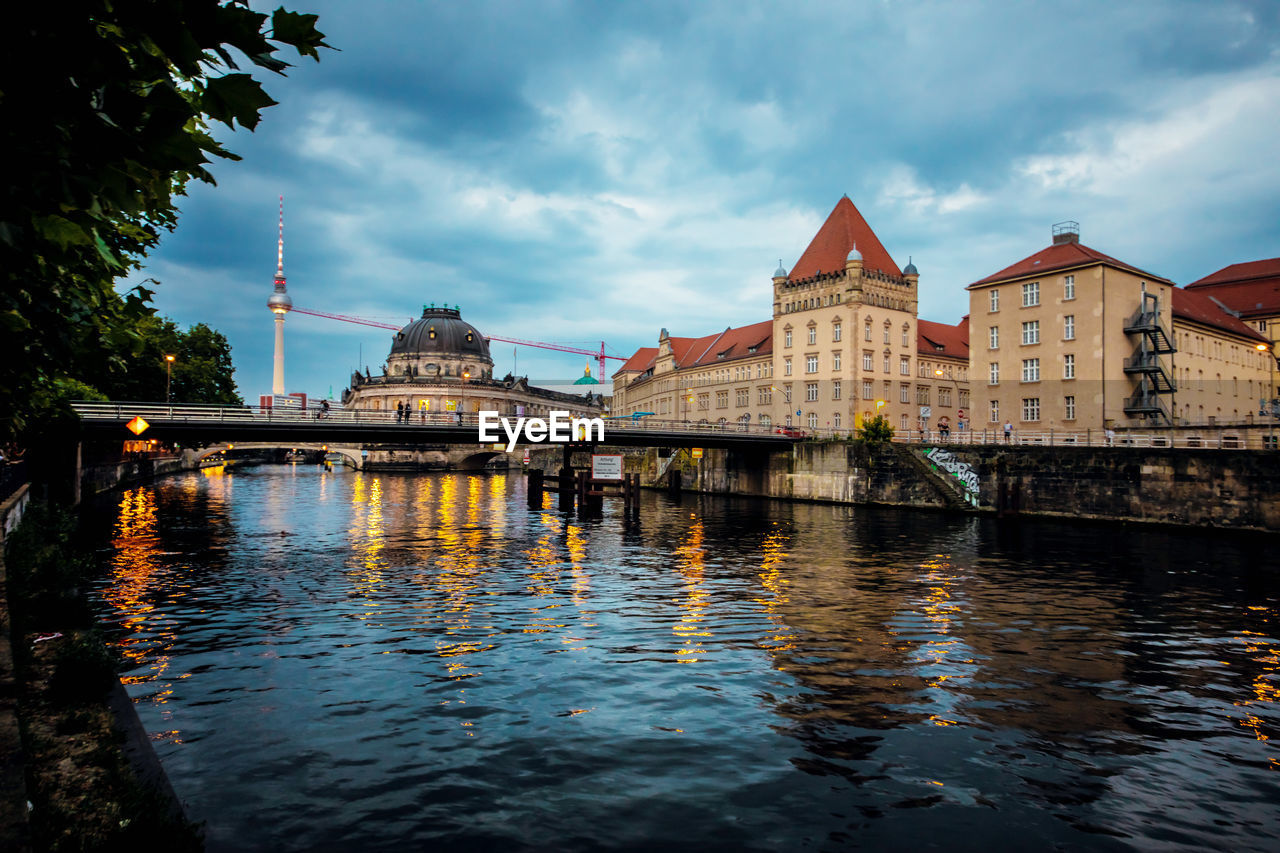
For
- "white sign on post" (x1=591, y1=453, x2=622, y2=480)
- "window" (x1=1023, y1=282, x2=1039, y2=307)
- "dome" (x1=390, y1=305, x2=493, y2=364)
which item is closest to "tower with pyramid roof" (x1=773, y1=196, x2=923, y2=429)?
"window" (x1=1023, y1=282, x2=1039, y2=307)

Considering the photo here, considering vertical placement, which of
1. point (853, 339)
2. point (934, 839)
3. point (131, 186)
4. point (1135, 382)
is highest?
point (853, 339)

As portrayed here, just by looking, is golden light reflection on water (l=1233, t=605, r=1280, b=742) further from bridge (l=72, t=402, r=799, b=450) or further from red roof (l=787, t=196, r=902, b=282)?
red roof (l=787, t=196, r=902, b=282)

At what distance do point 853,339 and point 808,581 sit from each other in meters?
64.6

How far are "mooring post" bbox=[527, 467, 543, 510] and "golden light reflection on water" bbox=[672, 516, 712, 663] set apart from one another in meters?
21.4

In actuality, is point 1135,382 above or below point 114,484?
above

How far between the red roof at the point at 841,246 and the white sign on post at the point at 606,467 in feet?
147

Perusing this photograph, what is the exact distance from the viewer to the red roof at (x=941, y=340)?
102m

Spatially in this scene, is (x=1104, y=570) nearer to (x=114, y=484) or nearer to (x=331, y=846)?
(x=331, y=846)

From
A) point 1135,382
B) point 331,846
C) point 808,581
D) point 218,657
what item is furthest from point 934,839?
point 1135,382

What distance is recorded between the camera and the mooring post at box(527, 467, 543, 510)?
57.3 m

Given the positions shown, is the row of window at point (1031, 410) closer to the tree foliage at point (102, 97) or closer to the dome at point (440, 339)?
the tree foliage at point (102, 97)

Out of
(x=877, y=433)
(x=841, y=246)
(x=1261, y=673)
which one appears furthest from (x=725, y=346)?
(x=1261, y=673)

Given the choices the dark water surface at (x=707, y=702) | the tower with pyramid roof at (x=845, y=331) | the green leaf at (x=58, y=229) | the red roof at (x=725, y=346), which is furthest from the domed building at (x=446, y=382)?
the green leaf at (x=58, y=229)

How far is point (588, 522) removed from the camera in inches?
1843
